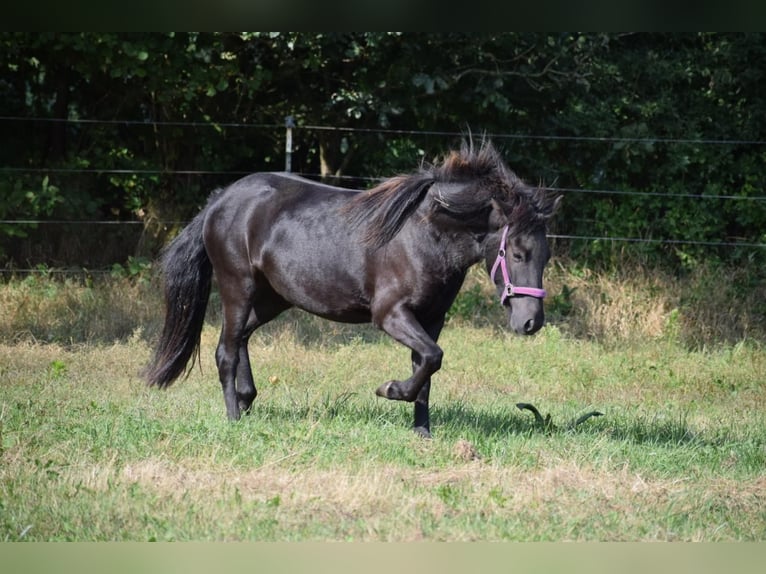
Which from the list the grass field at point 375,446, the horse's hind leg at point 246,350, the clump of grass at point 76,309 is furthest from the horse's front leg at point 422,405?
the clump of grass at point 76,309

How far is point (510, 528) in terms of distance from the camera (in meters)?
4.65

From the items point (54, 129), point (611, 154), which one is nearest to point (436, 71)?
point (611, 154)

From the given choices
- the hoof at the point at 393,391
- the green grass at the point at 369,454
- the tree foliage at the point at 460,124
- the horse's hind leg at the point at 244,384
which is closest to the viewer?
the green grass at the point at 369,454

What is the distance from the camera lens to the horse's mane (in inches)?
243

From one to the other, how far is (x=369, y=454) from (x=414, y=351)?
0.92 meters

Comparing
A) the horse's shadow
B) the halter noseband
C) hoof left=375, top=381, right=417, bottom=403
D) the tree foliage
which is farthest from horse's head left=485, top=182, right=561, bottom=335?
the tree foliage

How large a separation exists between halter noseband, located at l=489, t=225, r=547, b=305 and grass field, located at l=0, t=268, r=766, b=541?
39.2 inches

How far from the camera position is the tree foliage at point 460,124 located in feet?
41.5

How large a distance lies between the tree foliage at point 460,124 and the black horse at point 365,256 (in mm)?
5361

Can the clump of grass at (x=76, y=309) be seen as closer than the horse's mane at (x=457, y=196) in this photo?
No

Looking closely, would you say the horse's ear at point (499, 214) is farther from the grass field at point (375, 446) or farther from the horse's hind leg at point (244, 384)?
the horse's hind leg at point (244, 384)

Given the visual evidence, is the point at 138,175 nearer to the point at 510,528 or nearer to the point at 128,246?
the point at 128,246

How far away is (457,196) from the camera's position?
632cm

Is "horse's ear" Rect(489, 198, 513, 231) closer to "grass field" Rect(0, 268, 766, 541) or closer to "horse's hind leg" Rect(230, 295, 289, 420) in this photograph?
"grass field" Rect(0, 268, 766, 541)
